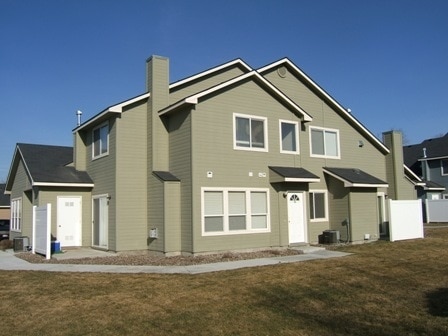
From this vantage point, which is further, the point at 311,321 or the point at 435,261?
the point at 435,261

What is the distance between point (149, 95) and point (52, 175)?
19.7 feet

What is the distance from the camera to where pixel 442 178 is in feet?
133

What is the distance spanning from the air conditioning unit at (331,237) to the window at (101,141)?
34.3ft

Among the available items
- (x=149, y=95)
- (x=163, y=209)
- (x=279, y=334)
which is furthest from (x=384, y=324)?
(x=149, y=95)

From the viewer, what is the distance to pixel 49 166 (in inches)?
872

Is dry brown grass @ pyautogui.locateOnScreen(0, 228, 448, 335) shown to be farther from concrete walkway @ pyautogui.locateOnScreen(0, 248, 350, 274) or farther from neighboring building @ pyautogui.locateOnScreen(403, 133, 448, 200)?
neighboring building @ pyautogui.locateOnScreen(403, 133, 448, 200)

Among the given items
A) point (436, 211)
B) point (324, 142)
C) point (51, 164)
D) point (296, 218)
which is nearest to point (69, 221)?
point (51, 164)

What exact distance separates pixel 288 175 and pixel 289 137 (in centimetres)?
235

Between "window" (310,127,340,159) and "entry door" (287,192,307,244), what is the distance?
3138mm

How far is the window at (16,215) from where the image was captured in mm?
24859

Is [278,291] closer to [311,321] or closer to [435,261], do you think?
[311,321]

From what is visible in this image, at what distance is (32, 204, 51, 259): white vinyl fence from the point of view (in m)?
17.2

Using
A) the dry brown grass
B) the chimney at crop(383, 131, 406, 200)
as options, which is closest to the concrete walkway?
the dry brown grass

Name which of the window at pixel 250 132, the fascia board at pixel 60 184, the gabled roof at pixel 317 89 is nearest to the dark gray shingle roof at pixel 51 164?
the fascia board at pixel 60 184
